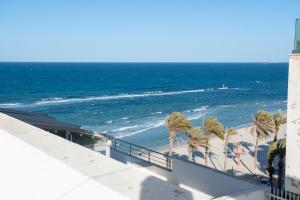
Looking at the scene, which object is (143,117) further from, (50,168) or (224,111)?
(50,168)

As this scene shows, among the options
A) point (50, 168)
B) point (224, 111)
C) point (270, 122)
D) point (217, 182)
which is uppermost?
point (50, 168)

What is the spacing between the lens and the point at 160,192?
5.82 metres

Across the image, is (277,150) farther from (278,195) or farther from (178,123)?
(278,195)

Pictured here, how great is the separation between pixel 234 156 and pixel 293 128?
24.6 metres

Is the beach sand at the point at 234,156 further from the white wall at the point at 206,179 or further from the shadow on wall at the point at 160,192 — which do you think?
the shadow on wall at the point at 160,192

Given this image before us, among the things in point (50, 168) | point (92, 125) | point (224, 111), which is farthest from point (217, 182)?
point (224, 111)

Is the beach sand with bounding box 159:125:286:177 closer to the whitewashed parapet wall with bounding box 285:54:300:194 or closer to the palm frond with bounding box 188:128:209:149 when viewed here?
the palm frond with bounding box 188:128:209:149

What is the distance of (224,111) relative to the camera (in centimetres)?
6144

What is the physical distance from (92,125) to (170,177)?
1535 inches

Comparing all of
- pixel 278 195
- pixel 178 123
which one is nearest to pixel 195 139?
pixel 178 123

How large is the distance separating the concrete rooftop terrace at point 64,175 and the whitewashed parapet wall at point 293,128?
267cm

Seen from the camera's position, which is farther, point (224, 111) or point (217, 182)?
point (224, 111)

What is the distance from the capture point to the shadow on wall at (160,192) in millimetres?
5617

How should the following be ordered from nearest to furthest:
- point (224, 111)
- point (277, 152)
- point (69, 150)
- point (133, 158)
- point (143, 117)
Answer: point (69, 150) → point (133, 158) → point (277, 152) → point (143, 117) → point (224, 111)
